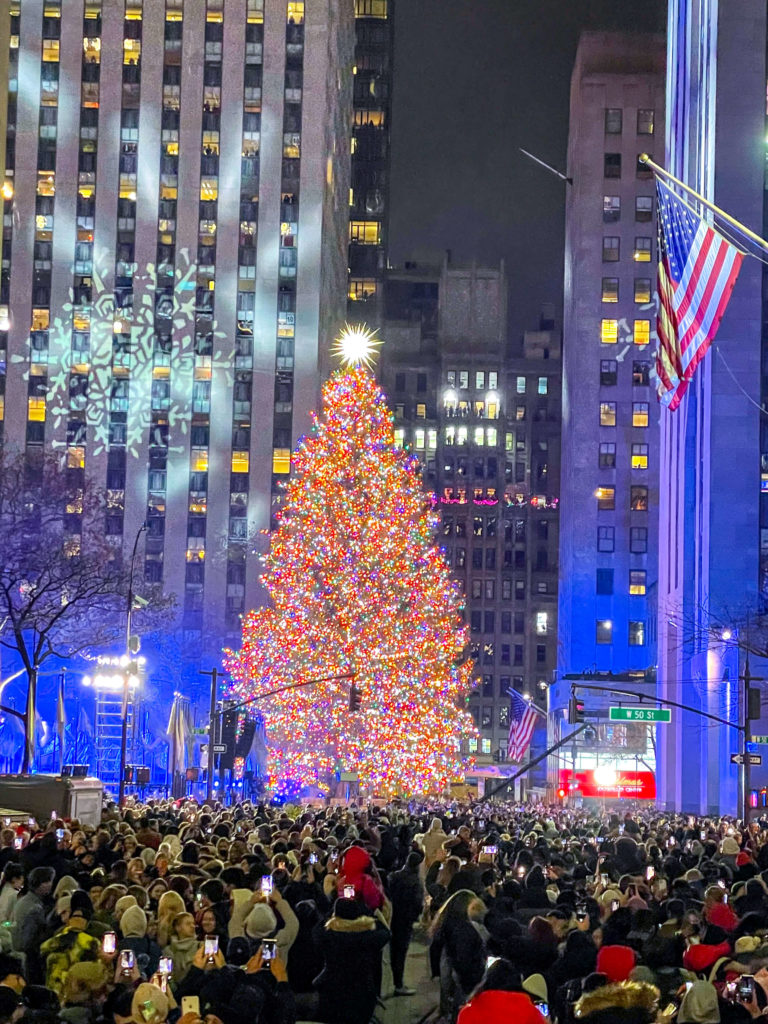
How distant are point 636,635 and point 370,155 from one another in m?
63.9

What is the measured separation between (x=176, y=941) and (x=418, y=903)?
7.35 metres

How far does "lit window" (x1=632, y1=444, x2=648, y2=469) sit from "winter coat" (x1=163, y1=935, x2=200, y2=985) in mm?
119892

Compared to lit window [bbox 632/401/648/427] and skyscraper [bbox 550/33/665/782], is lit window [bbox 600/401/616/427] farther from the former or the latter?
lit window [bbox 632/401/648/427]

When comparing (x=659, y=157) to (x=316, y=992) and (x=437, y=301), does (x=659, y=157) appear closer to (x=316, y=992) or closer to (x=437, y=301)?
(x=437, y=301)

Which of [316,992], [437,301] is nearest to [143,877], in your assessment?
[316,992]

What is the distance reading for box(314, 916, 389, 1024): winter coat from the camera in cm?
1602

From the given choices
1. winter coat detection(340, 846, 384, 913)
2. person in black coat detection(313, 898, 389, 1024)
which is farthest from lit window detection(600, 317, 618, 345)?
person in black coat detection(313, 898, 389, 1024)

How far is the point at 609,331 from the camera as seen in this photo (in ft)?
444

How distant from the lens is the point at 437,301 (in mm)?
195125

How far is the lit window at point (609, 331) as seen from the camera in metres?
135

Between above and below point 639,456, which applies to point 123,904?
below

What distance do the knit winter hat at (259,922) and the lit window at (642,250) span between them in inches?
4876

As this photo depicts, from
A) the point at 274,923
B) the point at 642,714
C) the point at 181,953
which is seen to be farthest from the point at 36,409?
the point at 181,953

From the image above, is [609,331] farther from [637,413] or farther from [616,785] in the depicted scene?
[616,785]
